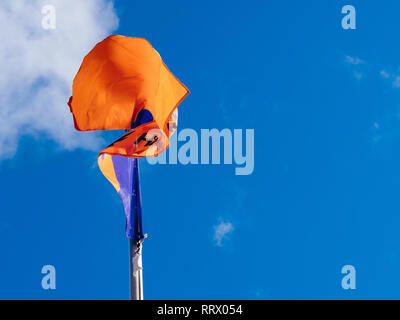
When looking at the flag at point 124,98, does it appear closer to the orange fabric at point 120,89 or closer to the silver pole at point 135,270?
the orange fabric at point 120,89

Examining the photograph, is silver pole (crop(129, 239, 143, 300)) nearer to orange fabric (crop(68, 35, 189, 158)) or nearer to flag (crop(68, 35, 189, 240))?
flag (crop(68, 35, 189, 240))

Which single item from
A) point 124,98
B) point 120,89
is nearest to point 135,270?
point 124,98

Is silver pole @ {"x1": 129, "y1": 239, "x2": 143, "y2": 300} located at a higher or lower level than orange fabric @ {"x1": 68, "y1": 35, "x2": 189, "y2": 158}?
lower

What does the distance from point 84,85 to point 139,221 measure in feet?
11.2

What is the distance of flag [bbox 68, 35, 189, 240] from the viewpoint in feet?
57.2

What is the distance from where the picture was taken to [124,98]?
A: 17.6 metres

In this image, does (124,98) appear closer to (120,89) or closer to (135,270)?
(120,89)

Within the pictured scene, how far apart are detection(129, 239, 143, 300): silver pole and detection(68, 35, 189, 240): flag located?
0.89 meters

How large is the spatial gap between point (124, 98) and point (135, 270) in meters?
3.99

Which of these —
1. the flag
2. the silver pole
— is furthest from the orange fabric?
the silver pole

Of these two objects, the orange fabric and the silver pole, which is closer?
the silver pole

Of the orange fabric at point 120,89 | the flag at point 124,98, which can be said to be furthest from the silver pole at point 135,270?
the orange fabric at point 120,89
